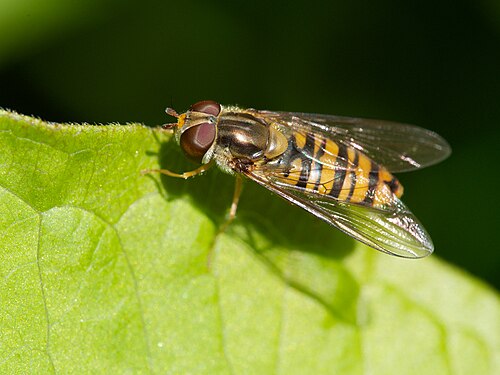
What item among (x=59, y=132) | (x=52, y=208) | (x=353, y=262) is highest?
(x=59, y=132)

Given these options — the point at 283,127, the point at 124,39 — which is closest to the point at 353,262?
the point at 283,127

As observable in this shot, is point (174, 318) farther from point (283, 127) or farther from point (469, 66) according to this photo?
point (469, 66)

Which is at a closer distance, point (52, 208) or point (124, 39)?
point (52, 208)

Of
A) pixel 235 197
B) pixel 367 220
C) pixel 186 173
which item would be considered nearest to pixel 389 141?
pixel 367 220

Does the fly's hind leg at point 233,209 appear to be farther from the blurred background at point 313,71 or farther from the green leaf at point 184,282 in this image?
the blurred background at point 313,71

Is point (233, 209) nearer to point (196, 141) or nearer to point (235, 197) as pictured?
point (235, 197)
